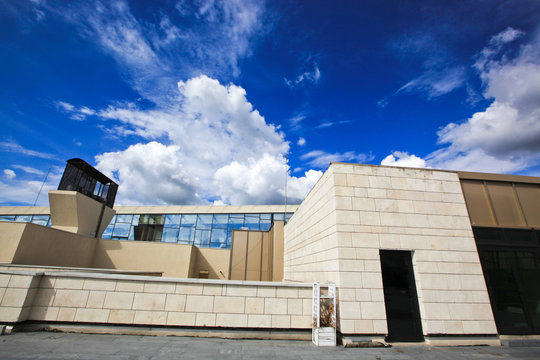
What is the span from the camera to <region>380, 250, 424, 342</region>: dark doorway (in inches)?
308

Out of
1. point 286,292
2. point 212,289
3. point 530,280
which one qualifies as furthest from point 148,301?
point 530,280

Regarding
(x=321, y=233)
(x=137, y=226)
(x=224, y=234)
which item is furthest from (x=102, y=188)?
(x=321, y=233)

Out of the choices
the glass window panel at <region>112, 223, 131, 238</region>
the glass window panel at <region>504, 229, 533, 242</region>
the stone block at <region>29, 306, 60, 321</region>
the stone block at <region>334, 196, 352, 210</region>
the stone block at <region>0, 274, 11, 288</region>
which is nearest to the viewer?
the stone block at <region>0, 274, 11, 288</region>

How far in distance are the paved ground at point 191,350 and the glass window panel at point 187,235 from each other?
2552cm

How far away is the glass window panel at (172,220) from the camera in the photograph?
106 ft

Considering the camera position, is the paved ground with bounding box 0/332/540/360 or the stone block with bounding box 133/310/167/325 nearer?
the paved ground with bounding box 0/332/540/360

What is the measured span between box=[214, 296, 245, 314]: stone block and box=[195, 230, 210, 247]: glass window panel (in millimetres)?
25355

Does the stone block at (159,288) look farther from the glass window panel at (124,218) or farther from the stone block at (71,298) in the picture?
the glass window panel at (124,218)

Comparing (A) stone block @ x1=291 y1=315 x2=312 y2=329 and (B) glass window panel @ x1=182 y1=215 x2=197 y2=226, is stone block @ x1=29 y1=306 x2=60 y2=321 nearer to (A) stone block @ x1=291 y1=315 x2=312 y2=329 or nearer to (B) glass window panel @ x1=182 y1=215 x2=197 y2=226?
(A) stone block @ x1=291 y1=315 x2=312 y2=329

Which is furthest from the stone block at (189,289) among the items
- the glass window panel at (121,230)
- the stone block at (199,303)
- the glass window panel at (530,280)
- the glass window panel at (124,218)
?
the glass window panel at (121,230)

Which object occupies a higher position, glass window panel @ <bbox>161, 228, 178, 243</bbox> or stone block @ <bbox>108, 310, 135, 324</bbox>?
glass window panel @ <bbox>161, 228, 178, 243</bbox>

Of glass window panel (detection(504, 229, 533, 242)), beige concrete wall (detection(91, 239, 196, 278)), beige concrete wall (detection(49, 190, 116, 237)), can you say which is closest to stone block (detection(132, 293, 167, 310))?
glass window panel (detection(504, 229, 533, 242))

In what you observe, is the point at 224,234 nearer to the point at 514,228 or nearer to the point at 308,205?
the point at 308,205

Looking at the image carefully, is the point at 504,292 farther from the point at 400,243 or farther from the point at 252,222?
the point at 252,222
